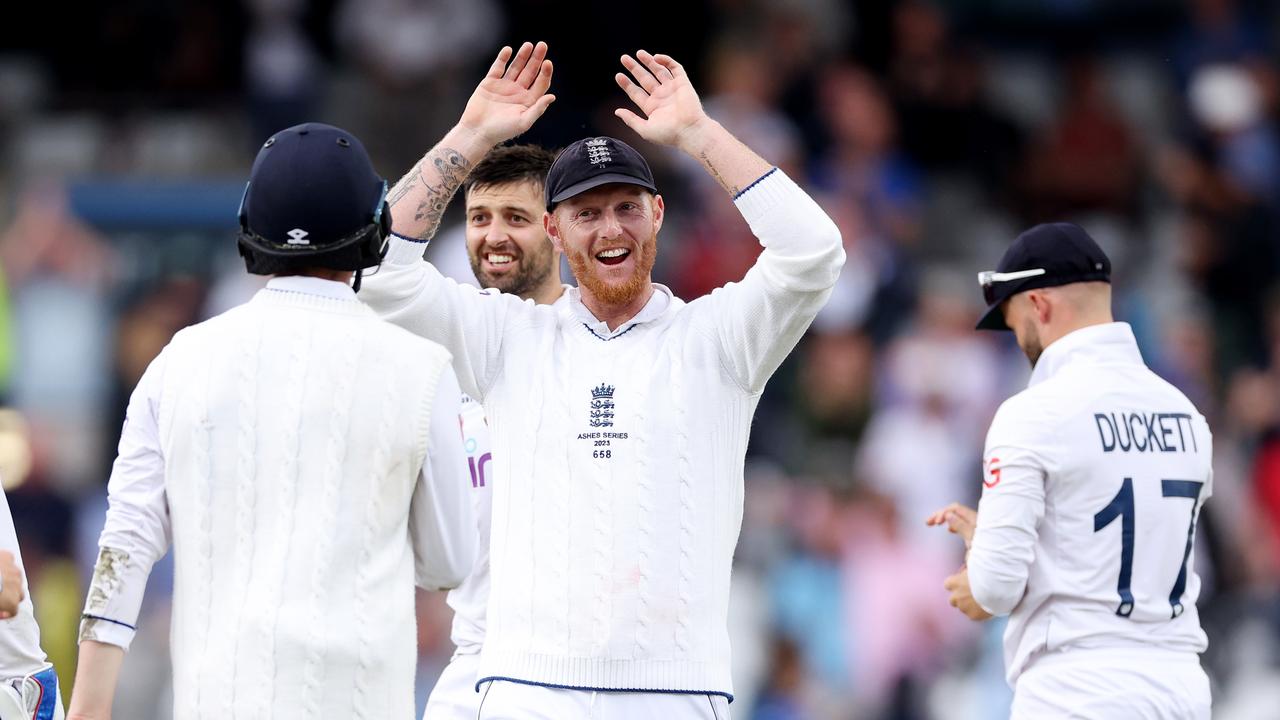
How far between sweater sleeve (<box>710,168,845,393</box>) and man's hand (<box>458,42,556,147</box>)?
2.64ft

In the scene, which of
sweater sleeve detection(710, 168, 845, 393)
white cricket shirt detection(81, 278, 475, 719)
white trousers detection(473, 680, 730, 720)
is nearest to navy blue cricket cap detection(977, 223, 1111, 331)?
sweater sleeve detection(710, 168, 845, 393)

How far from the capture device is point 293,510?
5016 mm

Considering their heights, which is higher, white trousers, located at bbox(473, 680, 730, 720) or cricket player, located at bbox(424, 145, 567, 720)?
cricket player, located at bbox(424, 145, 567, 720)

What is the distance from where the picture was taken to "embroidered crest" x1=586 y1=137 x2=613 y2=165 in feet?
21.3

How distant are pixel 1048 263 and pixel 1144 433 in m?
0.75

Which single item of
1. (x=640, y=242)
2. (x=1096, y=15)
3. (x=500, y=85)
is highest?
(x=1096, y=15)

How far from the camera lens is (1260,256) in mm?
15266

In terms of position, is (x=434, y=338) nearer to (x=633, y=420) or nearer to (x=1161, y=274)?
(x=633, y=420)

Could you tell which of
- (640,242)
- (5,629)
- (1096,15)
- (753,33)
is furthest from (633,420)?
(1096,15)

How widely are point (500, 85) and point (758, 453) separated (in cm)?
762

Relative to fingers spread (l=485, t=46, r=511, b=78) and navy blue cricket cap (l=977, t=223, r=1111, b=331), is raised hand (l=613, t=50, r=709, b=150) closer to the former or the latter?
fingers spread (l=485, t=46, r=511, b=78)

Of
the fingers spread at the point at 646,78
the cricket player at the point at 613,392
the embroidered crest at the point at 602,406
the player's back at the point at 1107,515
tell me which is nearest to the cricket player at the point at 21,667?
the cricket player at the point at 613,392

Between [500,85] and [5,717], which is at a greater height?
[500,85]

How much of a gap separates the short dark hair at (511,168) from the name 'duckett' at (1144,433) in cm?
239
